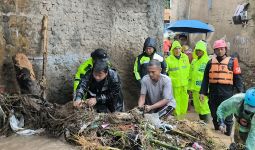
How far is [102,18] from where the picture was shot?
7.21 meters

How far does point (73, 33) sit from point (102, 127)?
2.53 meters

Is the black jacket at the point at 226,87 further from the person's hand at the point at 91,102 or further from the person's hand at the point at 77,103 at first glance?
the person's hand at the point at 77,103

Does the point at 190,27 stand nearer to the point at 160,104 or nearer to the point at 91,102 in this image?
the point at 160,104

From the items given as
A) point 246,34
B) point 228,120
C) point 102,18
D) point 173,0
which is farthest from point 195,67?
point 173,0

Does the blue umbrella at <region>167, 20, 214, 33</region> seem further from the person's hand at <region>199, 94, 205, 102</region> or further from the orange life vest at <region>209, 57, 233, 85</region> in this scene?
the orange life vest at <region>209, 57, 233, 85</region>

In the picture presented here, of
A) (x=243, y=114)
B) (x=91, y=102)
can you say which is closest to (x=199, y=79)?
(x=91, y=102)

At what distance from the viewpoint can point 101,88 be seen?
6.07 m

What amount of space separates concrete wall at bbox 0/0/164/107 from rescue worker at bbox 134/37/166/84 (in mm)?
337

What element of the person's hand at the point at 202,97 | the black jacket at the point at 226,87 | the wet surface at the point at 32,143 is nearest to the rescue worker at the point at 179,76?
the person's hand at the point at 202,97

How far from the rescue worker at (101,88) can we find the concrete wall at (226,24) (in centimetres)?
868

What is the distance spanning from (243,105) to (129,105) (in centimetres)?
332

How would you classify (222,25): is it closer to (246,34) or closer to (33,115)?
(246,34)

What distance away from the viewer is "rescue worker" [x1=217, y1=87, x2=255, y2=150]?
439 cm

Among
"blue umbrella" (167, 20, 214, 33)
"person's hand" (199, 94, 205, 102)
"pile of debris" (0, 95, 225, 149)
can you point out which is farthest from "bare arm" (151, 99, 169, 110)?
"blue umbrella" (167, 20, 214, 33)
